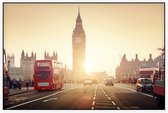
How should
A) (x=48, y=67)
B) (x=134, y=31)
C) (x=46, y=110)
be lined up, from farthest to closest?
(x=48, y=67) → (x=134, y=31) → (x=46, y=110)

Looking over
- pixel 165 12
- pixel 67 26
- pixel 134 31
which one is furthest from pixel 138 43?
pixel 67 26

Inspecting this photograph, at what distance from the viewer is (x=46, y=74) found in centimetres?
2692

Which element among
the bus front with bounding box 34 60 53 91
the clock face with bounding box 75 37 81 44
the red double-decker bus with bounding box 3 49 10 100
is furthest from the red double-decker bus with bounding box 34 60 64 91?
the red double-decker bus with bounding box 3 49 10 100

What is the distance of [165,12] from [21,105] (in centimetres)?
678

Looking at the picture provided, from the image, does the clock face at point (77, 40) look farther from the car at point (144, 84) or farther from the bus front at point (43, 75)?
the car at point (144, 84)

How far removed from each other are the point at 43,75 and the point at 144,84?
20.0 feet

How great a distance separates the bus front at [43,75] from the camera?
24944mm

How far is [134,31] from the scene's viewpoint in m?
20.5

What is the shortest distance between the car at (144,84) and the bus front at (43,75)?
4937 millimetres

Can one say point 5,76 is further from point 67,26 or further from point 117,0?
point 117,0

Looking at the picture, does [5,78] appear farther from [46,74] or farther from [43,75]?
[46,74]

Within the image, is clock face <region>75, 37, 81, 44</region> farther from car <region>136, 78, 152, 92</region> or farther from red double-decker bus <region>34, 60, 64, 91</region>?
car <region>136, 78, 152, 92</region>

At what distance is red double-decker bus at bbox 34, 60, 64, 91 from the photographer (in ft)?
81.8

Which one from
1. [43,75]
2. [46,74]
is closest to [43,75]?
[43,75]
